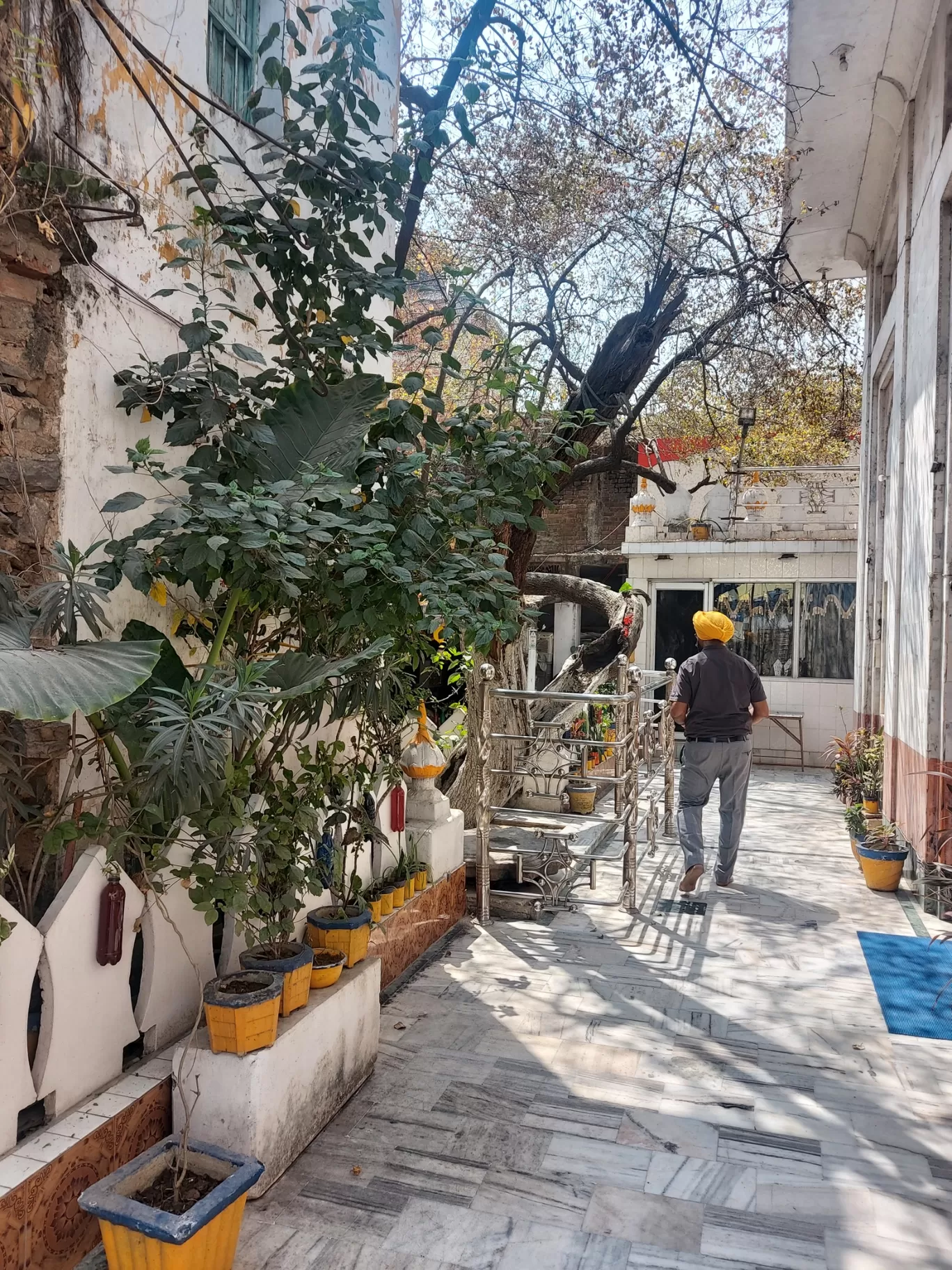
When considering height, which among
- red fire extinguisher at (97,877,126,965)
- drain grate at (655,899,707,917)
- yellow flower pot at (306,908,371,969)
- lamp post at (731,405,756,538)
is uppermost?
lamp post at (731,405,756,538)

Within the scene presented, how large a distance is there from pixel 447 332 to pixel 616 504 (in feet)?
27.5

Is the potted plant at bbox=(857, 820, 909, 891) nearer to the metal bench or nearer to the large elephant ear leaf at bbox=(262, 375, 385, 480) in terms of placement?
the large elephant ear leaf at bbox=(262, 375, 385, 480)

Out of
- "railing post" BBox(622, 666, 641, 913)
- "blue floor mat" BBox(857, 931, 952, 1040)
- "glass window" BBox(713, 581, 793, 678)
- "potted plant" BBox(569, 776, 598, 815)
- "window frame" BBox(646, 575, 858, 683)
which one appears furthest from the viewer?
"glass window" BBox(713, 581, 793, 678)

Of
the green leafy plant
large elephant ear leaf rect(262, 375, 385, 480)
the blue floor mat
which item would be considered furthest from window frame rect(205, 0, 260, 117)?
the green leafy plant

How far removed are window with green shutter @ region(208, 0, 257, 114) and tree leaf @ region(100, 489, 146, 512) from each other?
2006 millimetres

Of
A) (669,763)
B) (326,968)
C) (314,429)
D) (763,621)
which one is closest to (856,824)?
(669,763)

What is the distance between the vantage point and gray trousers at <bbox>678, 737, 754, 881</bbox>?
629cm

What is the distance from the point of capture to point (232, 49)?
426 centimetres

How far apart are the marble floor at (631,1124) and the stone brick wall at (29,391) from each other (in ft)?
6.98

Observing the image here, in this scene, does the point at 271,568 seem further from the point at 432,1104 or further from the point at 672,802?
the point at 672,802

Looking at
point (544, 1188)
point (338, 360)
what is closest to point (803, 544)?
point (338, 360)

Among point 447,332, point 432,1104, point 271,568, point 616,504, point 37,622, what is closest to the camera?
point 37,622

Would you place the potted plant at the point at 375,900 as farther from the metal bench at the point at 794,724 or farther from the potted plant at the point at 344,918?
the metal bench at the point at 794,724

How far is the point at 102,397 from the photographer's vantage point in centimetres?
320
